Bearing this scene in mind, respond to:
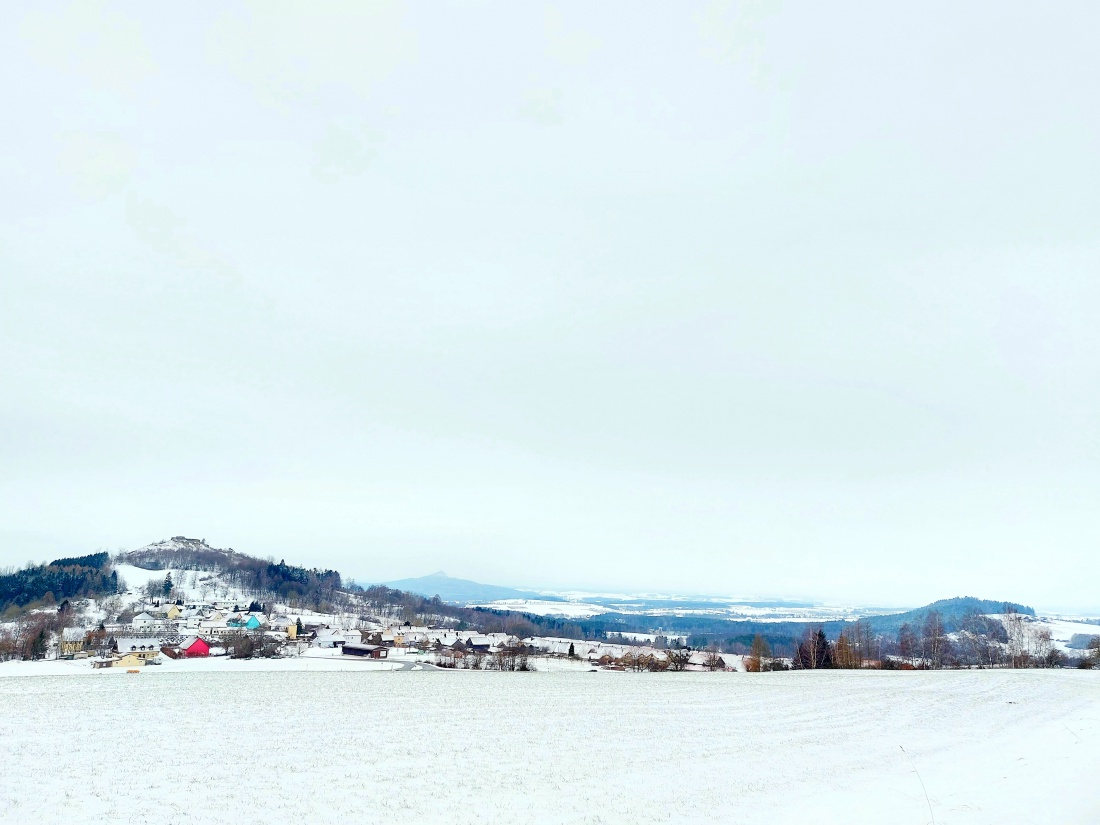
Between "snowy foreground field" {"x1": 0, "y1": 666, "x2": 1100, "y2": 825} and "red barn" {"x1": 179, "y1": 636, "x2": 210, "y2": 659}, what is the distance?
34130 mm

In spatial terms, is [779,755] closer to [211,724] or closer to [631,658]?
[211,724]

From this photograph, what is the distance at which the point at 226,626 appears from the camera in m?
113

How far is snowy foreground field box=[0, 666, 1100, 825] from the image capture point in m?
15.8

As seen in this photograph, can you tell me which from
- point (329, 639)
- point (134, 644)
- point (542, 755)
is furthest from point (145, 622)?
point (542, 755)

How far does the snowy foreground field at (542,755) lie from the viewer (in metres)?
15.8

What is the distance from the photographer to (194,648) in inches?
2778

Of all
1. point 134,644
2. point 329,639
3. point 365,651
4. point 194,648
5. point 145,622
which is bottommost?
point 145,622

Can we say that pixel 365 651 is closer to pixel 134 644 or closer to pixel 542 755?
pixel 134 644

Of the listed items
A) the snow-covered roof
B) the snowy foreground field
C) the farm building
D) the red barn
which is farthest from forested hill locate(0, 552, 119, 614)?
the snowy foreground field

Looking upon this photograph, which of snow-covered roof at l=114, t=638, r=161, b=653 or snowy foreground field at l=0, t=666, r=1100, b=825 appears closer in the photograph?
snowy foreground field at l=0, t=666, r=1100, b=825

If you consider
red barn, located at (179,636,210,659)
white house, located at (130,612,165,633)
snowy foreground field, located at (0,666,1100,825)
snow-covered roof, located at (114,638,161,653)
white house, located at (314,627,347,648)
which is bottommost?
white house, located at (130,612,165,633)

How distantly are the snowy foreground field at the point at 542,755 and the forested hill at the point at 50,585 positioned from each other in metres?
139

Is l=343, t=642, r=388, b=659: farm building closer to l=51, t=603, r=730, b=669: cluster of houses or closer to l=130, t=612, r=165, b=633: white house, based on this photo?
l=51, t=603, r=730, b=669: cluster of houses

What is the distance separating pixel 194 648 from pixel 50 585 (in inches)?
4789
